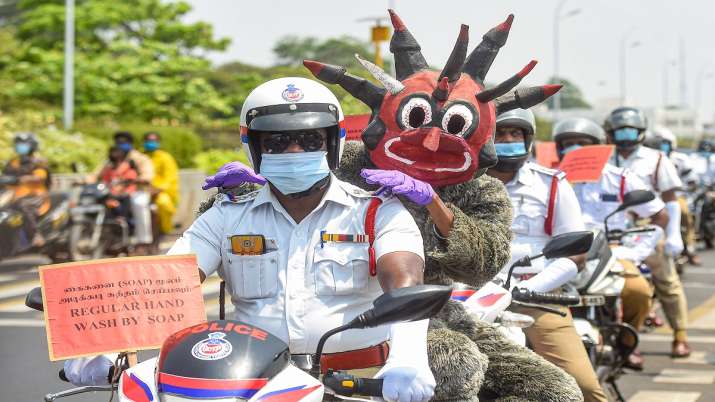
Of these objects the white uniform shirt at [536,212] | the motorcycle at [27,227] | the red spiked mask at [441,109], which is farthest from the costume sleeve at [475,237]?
the motorcycle at [27,227]

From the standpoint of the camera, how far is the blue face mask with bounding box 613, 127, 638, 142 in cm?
936

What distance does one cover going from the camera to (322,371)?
11.7 ft

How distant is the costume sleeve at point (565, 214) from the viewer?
5.90 metres

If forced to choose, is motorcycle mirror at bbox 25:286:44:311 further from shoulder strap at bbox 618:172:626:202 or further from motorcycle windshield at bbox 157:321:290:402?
shoulder strap at bbox 618:172:626:202

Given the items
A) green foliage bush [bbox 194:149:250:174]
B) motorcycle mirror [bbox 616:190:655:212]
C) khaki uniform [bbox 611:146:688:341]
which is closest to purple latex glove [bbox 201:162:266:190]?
motorcycle mirror [bbox 616:190:655:212]

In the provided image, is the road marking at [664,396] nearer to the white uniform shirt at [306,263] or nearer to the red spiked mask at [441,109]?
the red spiked mask at [441,109]

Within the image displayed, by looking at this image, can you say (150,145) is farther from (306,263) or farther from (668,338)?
(306,263)

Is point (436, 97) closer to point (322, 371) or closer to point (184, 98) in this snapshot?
point (322, 371)

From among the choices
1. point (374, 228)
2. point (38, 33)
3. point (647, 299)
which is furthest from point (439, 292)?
point (38, 33)

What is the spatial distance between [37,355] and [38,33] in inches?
1775

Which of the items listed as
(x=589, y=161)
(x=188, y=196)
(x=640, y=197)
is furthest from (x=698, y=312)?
(x=188, y=196)

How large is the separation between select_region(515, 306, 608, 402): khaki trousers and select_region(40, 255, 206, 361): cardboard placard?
2.83m

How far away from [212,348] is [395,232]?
0.96m

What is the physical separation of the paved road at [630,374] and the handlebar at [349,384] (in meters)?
3.86
